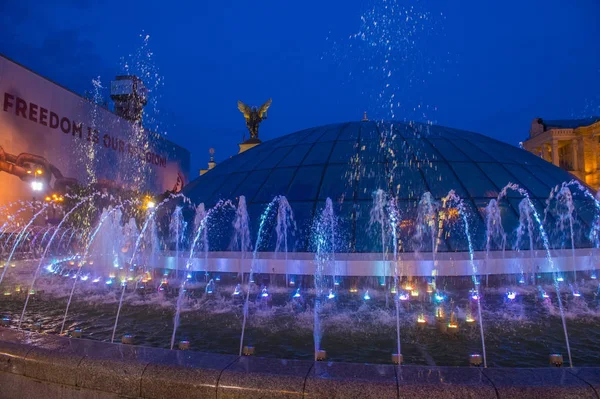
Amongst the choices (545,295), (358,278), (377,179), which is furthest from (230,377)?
(377,179)

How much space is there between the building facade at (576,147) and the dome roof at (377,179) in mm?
26741

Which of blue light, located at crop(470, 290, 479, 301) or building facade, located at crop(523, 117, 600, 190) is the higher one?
building facade, located at crop(523, 117, 600, 190)

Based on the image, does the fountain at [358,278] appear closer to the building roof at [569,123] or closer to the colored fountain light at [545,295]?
the colored fountain light at [545,295]

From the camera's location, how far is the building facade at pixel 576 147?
126 feet

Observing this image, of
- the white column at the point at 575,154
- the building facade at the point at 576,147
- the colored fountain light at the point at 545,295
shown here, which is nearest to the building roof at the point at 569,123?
the building facade at the point at 576,147

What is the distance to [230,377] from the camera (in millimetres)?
3387

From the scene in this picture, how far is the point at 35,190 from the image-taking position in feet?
119

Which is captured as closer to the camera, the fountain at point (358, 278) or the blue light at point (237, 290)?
the fountain at point (358, 278)

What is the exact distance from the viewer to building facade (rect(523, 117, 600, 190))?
3850 cm

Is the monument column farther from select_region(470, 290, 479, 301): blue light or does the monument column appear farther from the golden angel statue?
select_region(470, 290, 479, 301): blue light

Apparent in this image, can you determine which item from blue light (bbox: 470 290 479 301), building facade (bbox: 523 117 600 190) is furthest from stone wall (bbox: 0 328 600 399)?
building facade (bbox: 523 117 600 190)

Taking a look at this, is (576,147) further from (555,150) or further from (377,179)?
(377,179)

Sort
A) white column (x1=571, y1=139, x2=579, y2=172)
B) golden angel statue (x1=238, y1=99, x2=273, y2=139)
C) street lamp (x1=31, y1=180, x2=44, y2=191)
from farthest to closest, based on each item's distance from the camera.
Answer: white column (x1=571, y1=139, x2=579, y2=172), street lamp (x1=31, y1=180, x2=44, y2=191), golden angel statue (x1=238, y1=99, x2=273, y2=139)

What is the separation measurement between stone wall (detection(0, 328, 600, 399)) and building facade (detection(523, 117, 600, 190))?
40.1 metres
